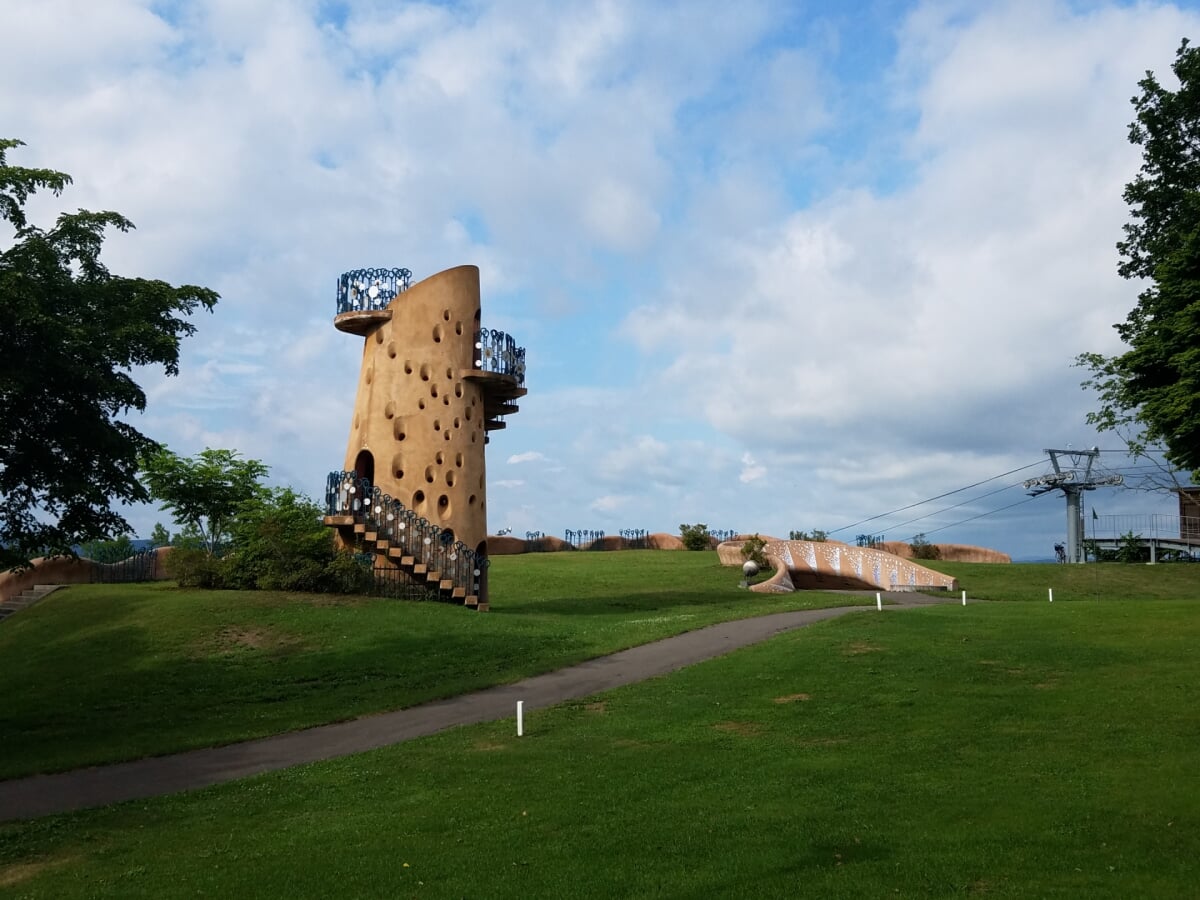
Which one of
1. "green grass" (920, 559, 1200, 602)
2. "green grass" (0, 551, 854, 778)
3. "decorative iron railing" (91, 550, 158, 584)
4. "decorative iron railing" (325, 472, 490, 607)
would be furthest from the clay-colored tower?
"green grass" (920, 559, 1200, 602)

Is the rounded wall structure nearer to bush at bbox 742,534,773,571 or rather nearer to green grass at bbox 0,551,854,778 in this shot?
green grass at bbox 0,551,854,778

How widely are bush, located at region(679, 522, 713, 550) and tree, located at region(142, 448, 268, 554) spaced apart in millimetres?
27521

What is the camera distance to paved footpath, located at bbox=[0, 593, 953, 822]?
14031mm

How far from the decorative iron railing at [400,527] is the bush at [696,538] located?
31.5 meters

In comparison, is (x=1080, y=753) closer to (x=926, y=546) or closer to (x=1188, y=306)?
(x=1188, y=306)

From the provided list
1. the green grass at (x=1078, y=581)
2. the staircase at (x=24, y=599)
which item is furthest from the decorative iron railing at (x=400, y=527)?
the green grass at (x=1078, y=581)

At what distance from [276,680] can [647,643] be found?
341 inches

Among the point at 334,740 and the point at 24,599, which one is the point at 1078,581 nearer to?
the point at 334,740

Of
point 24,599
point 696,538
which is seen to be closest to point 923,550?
point 696,538

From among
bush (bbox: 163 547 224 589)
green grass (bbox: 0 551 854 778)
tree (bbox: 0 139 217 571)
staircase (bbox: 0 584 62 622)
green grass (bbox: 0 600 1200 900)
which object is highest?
tree (bbox: 0 139 217 571)

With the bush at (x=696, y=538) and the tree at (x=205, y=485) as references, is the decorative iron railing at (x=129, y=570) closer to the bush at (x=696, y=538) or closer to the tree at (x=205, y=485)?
the tree at (x=205, y=485)

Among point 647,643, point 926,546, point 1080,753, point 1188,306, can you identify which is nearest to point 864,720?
point 1080,753

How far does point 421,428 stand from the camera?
107ft

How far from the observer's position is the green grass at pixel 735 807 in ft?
31.8
